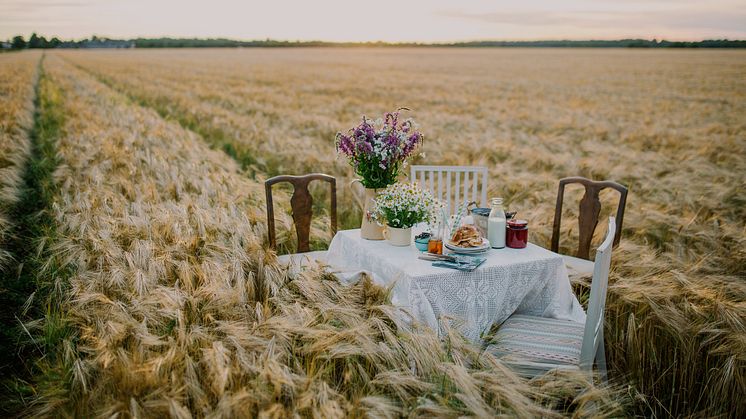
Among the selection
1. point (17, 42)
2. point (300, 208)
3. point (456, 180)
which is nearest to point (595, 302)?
point (456, 180)

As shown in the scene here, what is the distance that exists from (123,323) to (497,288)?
6.78 feet

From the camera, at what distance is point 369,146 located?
365cm

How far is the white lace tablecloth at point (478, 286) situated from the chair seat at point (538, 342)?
15cm

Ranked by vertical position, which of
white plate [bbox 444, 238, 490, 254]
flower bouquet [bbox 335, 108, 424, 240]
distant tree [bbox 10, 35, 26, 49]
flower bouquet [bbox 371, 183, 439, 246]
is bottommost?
white plate [bbox 444, 238, 490, 254]

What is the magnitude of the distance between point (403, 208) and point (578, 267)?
1606 millimetres

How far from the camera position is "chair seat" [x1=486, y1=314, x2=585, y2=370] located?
114 inches

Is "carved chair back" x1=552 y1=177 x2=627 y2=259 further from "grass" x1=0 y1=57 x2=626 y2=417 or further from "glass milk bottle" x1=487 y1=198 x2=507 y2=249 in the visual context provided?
"grass" x1=0 y1=57 x2=626 y2=417

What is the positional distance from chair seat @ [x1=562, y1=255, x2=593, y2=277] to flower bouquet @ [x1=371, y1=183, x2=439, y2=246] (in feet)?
4.22

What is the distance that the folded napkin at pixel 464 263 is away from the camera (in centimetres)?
326

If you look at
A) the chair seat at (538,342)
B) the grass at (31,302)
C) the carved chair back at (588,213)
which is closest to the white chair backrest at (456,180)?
the carved chair back at (588,213)

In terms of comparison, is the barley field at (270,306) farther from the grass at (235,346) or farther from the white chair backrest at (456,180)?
the white chair backrest at (456,180)

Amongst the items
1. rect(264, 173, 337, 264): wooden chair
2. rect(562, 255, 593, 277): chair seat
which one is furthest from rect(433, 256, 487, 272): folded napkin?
rect(264, 173, 337, 264): wooden chair

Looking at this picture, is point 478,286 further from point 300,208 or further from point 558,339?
point 300,208

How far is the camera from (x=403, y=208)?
3.62 metres
